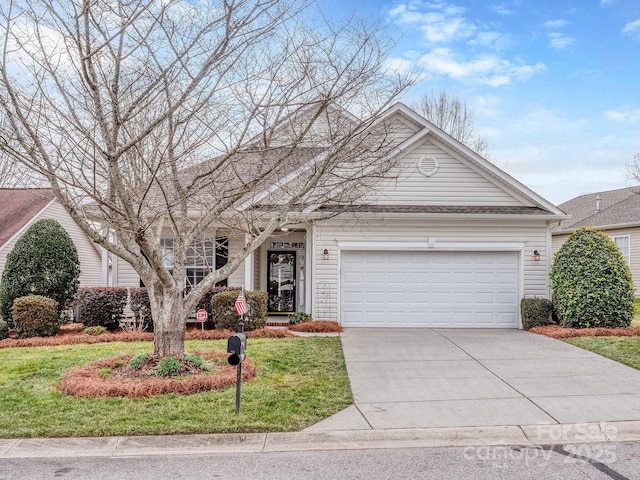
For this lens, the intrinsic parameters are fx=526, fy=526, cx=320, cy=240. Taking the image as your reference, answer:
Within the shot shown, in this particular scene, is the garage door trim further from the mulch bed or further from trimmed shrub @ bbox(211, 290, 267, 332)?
the mulch bed

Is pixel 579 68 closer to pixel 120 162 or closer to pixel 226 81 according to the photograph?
pixel 226 81

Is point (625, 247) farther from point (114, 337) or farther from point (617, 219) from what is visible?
point (114, 337)

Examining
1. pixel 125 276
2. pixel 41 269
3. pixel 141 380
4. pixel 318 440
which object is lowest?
pixel 318 440

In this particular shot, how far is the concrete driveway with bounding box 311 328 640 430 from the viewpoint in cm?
613

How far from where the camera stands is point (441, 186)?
46.2 feet

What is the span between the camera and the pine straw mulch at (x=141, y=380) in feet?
22.6

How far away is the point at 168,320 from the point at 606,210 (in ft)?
77.9

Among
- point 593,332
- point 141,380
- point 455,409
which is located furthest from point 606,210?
point 141,380

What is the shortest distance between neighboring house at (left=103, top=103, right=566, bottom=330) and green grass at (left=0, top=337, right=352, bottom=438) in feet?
15.6

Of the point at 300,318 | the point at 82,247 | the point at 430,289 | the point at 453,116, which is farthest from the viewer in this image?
A: the point at 453,116

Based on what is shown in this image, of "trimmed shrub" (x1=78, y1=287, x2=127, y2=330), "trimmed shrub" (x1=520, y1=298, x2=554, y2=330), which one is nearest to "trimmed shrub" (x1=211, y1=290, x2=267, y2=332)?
"trimmed shrub" (x1=78, y1=287, x2=127, y2=330)

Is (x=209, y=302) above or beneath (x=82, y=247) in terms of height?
beneath

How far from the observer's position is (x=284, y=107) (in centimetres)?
767

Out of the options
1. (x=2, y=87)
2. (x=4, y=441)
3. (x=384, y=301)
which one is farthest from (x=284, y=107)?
(x=384, y=301)
